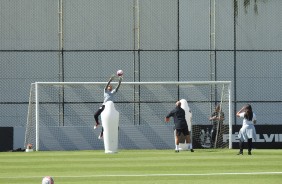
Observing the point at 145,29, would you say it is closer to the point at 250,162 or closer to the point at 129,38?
the point at 129,38

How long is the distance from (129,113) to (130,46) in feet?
15.0

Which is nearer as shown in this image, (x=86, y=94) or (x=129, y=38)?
(x=86, y=94)

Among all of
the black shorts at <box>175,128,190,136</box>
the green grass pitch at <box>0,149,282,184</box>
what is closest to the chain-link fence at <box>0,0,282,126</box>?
the black shorts at <box>175,128,190,136</box>

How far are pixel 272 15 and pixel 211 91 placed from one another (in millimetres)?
7756

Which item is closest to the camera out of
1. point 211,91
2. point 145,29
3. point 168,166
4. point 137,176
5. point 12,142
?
point 137,176

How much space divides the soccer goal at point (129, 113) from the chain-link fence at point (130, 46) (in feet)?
6.44

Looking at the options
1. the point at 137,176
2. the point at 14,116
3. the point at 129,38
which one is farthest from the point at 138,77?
the point at 137,176

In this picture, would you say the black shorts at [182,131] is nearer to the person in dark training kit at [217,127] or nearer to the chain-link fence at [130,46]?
the person in dark training kit at [217,127]

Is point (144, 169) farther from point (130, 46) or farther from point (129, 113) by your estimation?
point (130, 46)

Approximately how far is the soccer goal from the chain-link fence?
1.96m

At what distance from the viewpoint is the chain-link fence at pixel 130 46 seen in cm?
4491

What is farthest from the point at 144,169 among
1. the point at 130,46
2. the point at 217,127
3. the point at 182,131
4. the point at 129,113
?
the point at 130,46

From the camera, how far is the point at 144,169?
22.7 meters

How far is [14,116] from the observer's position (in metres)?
44.1
